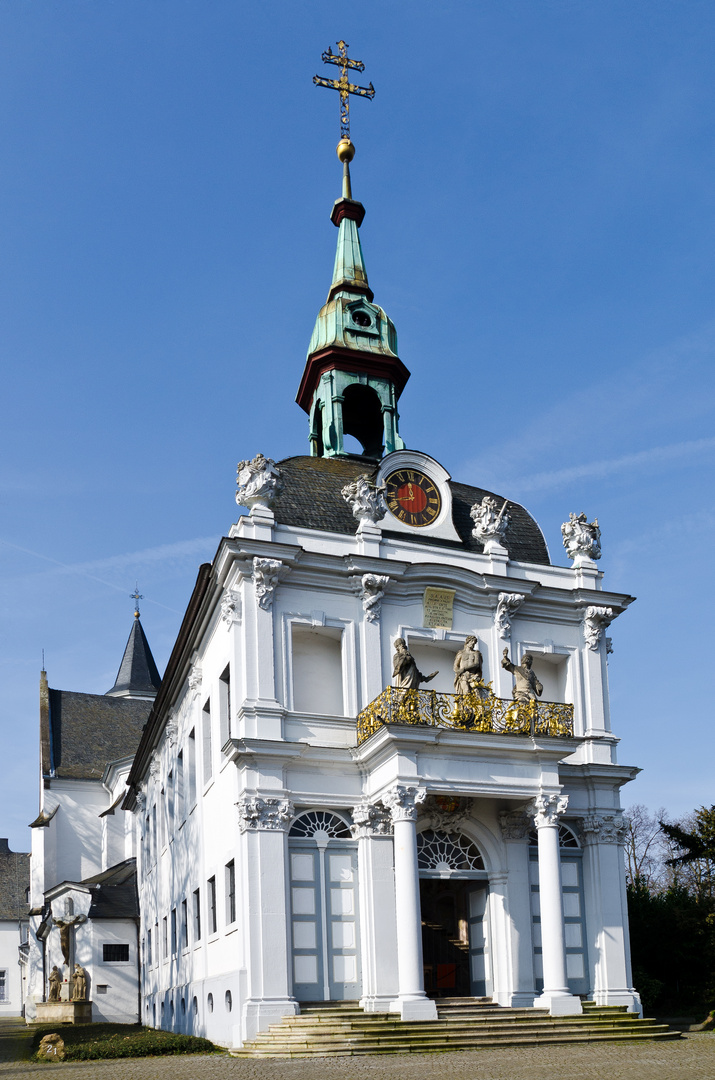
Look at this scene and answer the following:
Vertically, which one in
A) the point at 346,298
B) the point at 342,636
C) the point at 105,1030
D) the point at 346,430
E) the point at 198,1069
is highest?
the point at 346,298

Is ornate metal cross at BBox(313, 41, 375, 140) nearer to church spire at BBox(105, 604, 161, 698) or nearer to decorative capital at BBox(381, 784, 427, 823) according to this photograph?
decorative capital at BBox(381, 784, 427, 823)

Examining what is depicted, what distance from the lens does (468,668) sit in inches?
890

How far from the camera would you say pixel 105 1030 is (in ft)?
88.6

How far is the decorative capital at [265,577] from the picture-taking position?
22.5 meters

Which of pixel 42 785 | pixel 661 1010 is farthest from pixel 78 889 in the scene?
pixel 661 1010

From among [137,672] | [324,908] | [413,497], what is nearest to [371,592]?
[413,497]

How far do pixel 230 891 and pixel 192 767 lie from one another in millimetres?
6112

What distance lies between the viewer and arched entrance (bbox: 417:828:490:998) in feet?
74.1

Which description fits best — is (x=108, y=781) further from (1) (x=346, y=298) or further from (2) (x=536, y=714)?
(2) (x=536, y=714)

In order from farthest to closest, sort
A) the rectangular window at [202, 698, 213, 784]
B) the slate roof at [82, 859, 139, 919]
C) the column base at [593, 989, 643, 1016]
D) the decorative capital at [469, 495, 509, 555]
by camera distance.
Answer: the slate roof at [82, 859, 139, 919] < the rectangular window at [202, 698, 213, 784] < the decorative capital at [469, 495, 509, 555] < the column base at [593, 989, 643, 1016]

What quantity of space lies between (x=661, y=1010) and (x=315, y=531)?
1443 centimetres

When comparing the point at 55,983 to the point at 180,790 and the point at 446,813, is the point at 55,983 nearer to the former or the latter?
the point at 180,790

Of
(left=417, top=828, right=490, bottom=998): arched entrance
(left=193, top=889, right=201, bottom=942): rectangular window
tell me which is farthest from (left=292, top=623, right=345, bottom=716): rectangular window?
(left=193, top=889, right=201, bottom=942): rectangular window

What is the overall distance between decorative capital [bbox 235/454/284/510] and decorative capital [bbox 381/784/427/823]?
6.64 metres
